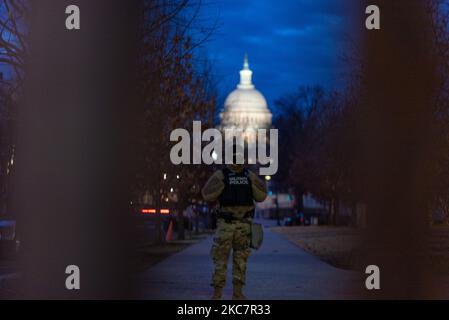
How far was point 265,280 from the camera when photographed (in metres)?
17.8

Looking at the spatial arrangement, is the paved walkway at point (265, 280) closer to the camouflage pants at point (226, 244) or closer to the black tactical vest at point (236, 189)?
the camouflage pants at point (226, 244)

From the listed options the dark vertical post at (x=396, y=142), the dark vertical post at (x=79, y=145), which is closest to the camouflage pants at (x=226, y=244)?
the dark vertical post at (x=79, y=145)

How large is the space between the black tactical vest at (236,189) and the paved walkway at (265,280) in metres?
1.45

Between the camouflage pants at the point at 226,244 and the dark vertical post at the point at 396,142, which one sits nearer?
the camouflage pants at the point at 226,244

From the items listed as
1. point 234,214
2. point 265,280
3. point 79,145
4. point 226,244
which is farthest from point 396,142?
point 79,145

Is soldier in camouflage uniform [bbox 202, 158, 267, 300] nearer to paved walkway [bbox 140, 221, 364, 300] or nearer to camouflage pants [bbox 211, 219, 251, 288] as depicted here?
camouflage pants [bbox 211, 219, 251, 288]

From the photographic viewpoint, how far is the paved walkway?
46.8 ft

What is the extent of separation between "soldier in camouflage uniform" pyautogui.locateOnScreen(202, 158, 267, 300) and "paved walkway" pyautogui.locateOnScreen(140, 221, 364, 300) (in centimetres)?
79

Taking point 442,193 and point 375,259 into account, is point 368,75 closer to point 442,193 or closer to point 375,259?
point 375,259

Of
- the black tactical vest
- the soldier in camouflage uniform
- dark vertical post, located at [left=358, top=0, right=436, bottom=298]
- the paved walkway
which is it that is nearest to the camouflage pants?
the soldier in camouflage uniform

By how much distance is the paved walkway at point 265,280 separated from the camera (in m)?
14.3

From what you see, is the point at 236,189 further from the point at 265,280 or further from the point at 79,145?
the point at 265,280

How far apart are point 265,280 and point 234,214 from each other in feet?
16.7
